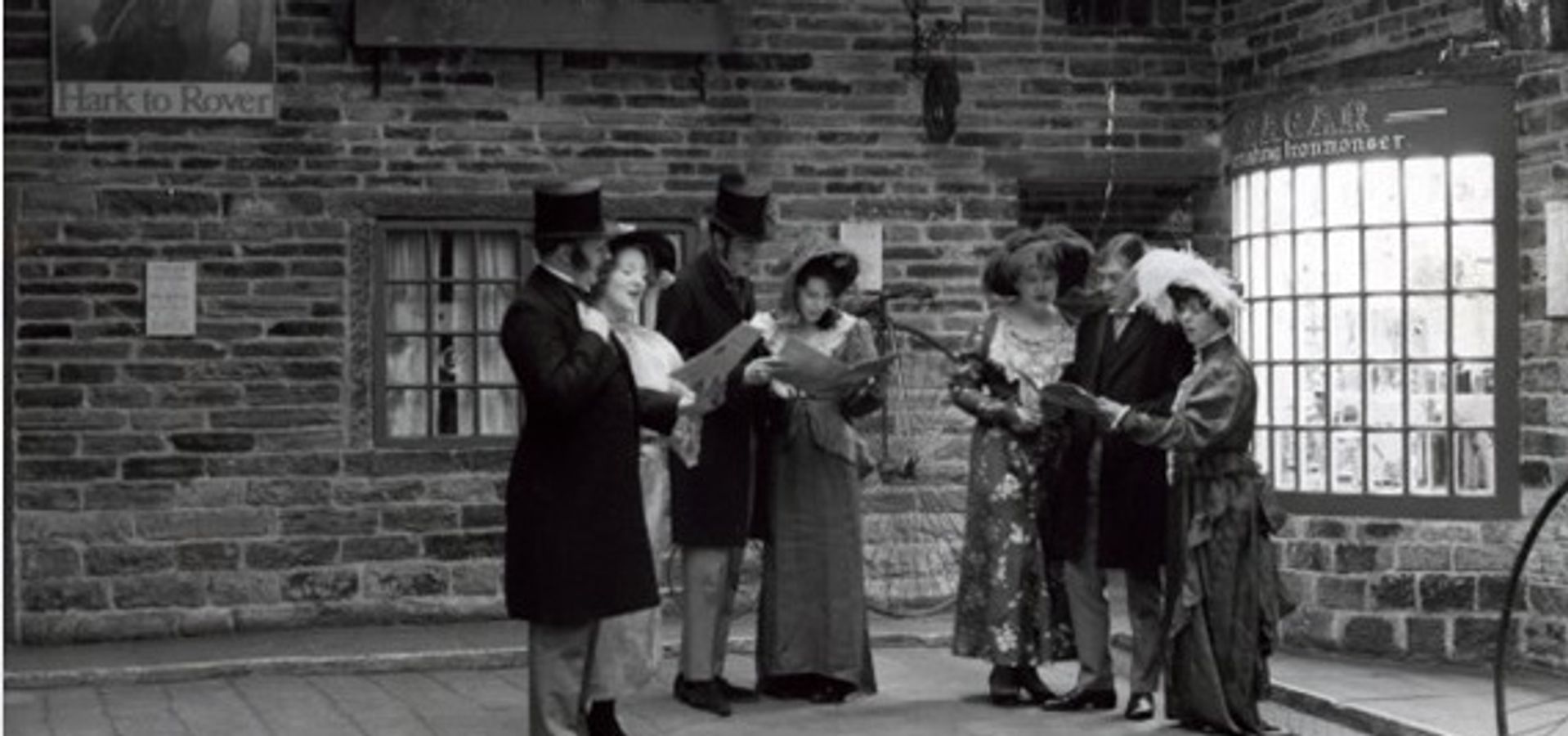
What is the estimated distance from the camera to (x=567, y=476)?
672 cm

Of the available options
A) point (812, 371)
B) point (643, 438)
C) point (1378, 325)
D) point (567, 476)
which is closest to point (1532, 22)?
point (1378, 325)

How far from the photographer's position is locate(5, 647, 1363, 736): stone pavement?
8.49 meters

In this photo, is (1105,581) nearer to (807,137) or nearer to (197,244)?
(807,137)

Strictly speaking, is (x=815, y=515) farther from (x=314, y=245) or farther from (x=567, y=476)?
(x=314, y=245)

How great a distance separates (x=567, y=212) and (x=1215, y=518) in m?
2.87

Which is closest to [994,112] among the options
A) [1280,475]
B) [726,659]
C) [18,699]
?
[1280,475]

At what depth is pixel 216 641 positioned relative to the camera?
11586 millimetres

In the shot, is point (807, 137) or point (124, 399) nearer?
point (124, 399)

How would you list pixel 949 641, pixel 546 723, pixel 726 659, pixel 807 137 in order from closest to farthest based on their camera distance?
pixel 546 723, pixel 726 659, pixel 949 641, pixel 807 137

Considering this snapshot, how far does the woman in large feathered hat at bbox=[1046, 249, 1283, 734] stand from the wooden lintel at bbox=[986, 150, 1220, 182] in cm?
498

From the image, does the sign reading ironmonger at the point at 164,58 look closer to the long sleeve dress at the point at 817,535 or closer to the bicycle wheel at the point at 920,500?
the bicycle wheel at the point at 920,500

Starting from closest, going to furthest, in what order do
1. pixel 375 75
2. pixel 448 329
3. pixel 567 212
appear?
pixel 567 212
pixel 375 75
pixel 448 329

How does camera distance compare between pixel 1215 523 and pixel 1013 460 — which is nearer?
pixel 1215 523

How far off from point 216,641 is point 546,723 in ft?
17.7
